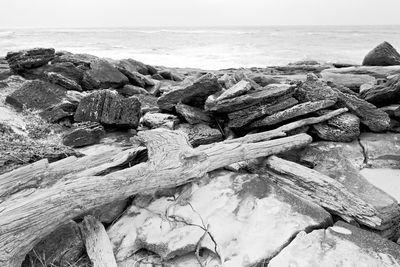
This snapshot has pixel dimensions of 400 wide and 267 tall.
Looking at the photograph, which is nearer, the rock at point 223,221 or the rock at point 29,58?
the rock at point 223,221

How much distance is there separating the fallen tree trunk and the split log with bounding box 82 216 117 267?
9.3 inches

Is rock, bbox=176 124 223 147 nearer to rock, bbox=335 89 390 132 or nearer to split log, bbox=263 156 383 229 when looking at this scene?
split log, bbox=263 156 383 229

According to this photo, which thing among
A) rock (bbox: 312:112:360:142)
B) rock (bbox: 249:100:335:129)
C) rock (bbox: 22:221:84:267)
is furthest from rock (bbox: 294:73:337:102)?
rock (bbox: 22:221:84:267)

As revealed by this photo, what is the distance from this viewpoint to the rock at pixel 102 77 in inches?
312

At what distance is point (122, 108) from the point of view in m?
5.91

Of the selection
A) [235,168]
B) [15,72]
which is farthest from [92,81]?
[235,168]

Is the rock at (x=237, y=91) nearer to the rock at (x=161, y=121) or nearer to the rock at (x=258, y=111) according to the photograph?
the rock at (x=258, y=111)

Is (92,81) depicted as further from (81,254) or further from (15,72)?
(81,254)

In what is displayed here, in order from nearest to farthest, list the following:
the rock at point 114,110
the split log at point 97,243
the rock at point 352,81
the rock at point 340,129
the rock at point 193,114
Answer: the split log at point 97,243 < the rock at point 340,129 < the rock at point 193,114 < the rock at point 114,110 < the rock at point 352,81

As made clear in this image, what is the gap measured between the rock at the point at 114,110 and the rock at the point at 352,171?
2.84m

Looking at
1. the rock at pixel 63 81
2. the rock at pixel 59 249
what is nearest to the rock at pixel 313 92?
the rock at pixel 59 249

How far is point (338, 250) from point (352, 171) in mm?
1531

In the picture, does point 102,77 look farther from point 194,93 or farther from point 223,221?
point 223,221

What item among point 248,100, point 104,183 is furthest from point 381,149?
point 104,183
